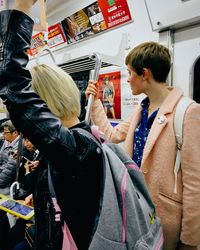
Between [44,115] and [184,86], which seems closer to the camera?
[44,115]

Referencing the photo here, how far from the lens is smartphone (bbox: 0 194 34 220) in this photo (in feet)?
6.09

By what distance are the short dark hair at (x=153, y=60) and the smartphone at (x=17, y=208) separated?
1372 mm

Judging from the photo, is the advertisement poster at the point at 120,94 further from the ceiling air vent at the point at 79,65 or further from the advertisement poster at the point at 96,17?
the advertisement poster at the point at 96,17

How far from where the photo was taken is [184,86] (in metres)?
1.85

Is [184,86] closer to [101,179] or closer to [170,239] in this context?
[170,239]

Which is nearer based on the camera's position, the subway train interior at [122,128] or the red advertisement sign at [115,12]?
the subway train interior at [122,128]

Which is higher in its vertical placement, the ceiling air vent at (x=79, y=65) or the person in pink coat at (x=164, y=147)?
the ceiling air vent at (x=79, y=65)

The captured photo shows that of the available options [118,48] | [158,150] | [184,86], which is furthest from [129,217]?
[118,48]

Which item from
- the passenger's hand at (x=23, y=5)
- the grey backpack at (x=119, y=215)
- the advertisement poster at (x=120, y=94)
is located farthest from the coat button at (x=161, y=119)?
the advertisement poster at (x=120, y=94)

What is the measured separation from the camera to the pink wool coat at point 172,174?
1186 millimetres

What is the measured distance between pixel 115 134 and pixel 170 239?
31.1 inches

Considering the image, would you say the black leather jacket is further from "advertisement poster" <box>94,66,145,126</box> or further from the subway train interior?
"advertisement poster" <box>94,66,145,126</box>

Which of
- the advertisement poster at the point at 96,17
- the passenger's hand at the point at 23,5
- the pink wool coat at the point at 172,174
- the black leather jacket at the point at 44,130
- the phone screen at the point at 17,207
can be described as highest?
the advertisement poster at the point at 96,17

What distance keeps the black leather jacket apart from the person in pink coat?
1.96 feet
